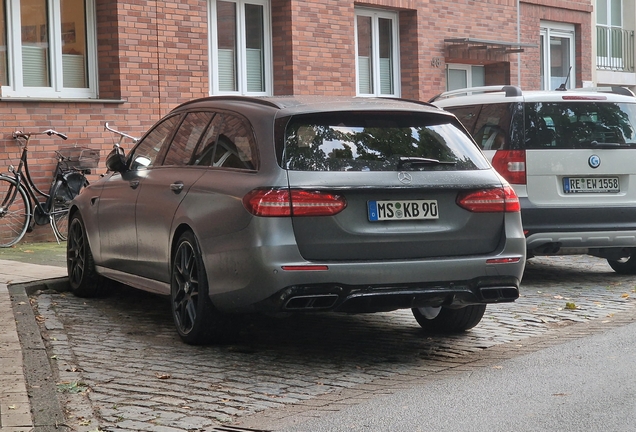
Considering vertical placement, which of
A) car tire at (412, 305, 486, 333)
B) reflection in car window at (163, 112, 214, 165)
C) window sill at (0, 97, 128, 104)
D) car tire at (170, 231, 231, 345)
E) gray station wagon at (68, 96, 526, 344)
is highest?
window sill at (0, 97, 128, 104)

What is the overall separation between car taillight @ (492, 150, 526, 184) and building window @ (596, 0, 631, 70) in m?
19.5

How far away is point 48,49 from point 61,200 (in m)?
2.07

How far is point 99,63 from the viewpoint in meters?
16.0

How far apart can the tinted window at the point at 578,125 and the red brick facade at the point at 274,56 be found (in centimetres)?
689

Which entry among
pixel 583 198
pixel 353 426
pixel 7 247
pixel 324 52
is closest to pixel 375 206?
pixel 353 426

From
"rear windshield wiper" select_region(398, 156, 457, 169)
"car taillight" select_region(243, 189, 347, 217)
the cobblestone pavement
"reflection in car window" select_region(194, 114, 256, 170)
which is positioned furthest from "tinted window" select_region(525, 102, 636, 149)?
"car taillight" select_region(243, 189, 347, 217)

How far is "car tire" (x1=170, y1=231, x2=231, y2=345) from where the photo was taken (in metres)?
7.34

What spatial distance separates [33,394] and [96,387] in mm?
423

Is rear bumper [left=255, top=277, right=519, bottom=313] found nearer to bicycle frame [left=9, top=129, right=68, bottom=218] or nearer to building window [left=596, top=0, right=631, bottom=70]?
bicycle frame [left=9, top=129, right=68, bottom=218]

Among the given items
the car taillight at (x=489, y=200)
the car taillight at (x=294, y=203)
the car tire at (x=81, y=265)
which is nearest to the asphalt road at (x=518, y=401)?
the car taillight at (x=489, y=200)

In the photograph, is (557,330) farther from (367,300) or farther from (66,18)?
Result: (66,18)

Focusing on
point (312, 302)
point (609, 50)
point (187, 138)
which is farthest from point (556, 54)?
point (312, 302)

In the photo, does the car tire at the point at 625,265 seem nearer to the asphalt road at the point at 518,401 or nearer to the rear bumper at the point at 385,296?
the asphalt road at the point at 518,401

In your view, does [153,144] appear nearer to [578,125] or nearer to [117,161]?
[117,161]
